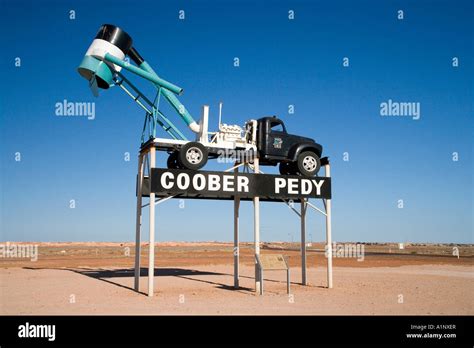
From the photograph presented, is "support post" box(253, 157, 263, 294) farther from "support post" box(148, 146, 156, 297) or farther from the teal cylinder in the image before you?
the teal cylinder

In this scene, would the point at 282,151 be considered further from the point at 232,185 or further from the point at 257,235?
the point at 257,235

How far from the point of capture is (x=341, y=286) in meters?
21.8

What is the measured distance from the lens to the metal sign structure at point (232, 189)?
1828cm

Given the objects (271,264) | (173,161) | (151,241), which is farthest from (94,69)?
(271,264)

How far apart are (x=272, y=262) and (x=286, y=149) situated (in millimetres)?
5344

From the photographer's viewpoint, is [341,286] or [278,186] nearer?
[278,186]

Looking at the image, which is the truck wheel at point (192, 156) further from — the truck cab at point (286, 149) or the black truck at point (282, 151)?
the truck cab at point (286, 149)

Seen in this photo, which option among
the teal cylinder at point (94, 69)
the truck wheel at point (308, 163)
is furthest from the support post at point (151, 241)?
the truck wheel at point (308, 163)

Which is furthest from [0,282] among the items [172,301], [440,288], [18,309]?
[440,288]

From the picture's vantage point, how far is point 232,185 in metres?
19.7

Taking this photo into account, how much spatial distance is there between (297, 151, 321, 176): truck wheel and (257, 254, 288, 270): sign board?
426 cm

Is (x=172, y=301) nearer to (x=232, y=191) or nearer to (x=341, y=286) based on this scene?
(x=232, y=191)
